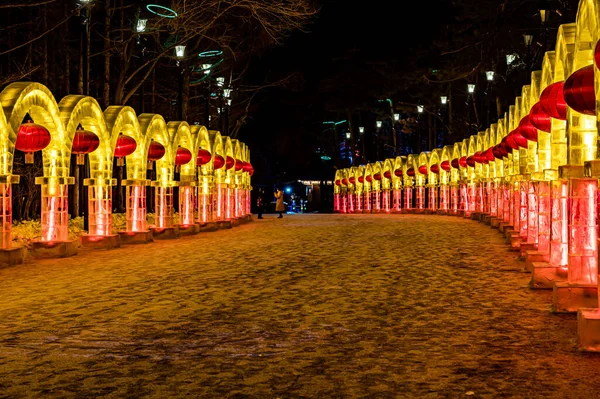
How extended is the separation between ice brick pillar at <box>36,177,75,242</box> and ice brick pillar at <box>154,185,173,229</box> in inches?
265

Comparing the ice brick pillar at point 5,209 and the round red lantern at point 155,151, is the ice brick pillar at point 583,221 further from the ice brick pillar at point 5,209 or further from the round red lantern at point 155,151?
the round red lantern at point 155,151

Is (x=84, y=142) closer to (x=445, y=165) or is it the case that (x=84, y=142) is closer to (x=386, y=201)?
(x=445, y=165)

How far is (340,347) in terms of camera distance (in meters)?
8.23

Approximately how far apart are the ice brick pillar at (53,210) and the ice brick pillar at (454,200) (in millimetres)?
30437

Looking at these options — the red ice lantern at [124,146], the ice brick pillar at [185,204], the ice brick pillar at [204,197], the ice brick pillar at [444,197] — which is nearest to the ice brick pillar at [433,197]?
the ice brick pillar at [444,197]

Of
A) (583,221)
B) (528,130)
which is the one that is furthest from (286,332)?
(528,130)

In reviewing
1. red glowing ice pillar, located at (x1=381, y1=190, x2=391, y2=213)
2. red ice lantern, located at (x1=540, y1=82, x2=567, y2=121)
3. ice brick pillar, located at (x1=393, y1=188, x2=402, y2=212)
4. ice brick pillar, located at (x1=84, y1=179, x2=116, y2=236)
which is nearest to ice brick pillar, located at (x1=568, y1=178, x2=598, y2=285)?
red ice lantern, located at (x1=540, y1=82, x2=567, y2=121)

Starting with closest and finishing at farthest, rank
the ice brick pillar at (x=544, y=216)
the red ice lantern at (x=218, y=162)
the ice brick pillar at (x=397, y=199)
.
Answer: the ice brick pillar at (x=544, y=216) → the red ice lantern at (x=218, y=162) → the ice brick pillar at (x=397, y=199)

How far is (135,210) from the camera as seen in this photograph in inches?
936

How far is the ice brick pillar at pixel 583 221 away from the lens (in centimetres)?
980

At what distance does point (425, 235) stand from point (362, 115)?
176 feet

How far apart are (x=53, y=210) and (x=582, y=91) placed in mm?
13676

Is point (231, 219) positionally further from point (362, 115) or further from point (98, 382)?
point (362, 115)

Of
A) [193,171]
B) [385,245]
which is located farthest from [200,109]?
[385,245]
